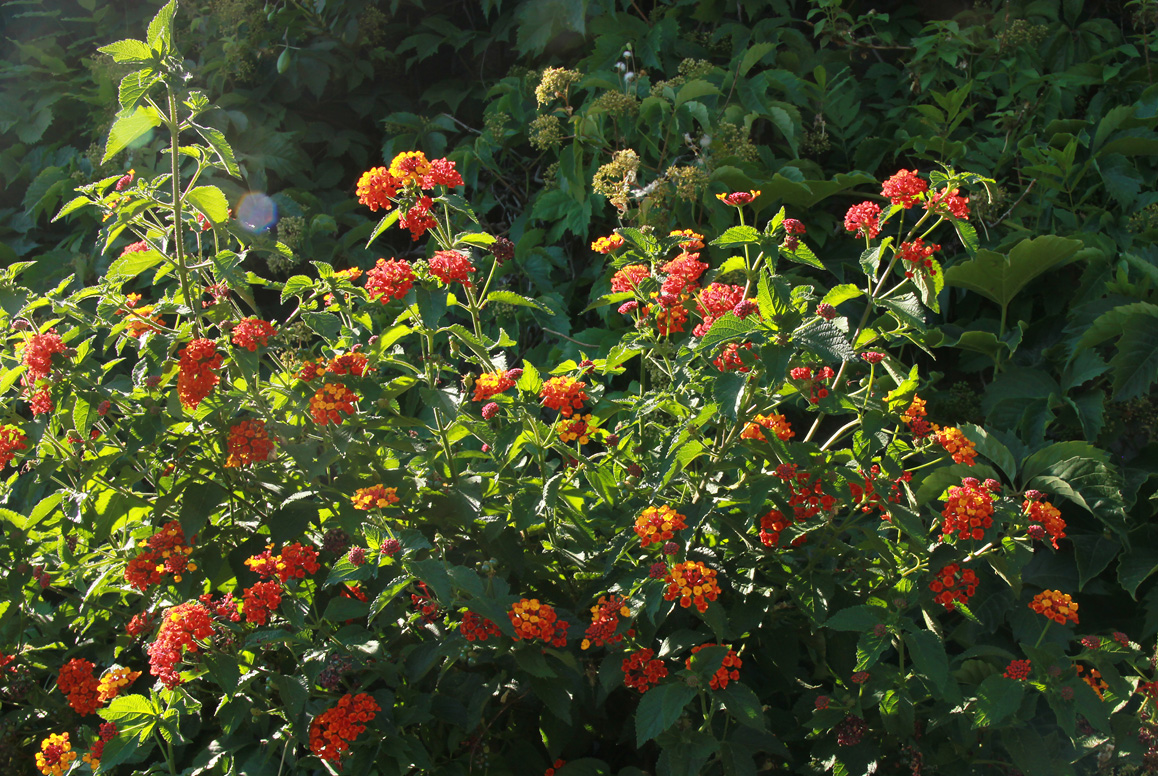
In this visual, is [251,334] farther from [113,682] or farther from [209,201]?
[113,682]

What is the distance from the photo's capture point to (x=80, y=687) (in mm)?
1668

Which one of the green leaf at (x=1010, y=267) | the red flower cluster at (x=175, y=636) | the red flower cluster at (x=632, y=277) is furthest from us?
the green leaf at (x=1010, y=267)

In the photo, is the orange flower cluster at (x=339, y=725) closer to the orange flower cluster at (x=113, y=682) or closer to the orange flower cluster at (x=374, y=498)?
the orange flower cluster at (x=374, y=498)

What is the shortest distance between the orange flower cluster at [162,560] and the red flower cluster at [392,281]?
53 cm

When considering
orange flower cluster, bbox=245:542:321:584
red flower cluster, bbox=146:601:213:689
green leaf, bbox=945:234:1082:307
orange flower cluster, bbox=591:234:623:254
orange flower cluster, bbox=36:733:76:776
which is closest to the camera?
red flower cluster, bbox=146:601:213:689

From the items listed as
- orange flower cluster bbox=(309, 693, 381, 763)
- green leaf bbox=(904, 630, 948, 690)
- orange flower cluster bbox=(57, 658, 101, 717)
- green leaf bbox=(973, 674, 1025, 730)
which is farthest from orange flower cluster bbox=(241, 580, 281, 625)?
green leaf bbox=(973, 674, 1025, 730)

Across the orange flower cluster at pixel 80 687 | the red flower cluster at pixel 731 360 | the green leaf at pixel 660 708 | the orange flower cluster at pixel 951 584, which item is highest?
the red flower cluster at pixel 731 360

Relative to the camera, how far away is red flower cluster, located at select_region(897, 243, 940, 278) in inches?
60.3

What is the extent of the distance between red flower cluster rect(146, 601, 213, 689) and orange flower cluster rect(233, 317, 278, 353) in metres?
0.42

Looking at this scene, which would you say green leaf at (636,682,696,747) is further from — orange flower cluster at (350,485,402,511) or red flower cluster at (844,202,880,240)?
red flower cluster at (844,202,880,240)

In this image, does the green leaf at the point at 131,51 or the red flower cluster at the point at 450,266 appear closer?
the green leaf at the point at 131,51

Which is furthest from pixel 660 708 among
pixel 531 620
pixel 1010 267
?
pixel 1010 267

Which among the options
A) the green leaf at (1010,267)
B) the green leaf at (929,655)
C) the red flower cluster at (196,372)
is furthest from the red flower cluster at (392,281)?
the green leaf at (1010,267)

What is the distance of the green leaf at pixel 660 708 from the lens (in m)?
1.39
